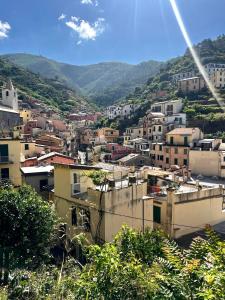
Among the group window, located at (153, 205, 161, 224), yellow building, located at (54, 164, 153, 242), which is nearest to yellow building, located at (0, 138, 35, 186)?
yellow building, located at (54, 164, 153, 242)

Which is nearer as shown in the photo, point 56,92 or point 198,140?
point 198,140

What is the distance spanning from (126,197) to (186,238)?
238 inches

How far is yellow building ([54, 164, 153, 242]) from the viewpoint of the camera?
1399 centimetres

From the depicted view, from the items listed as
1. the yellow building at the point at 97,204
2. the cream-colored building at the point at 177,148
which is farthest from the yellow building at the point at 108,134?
the yellow building at the point at 97,204

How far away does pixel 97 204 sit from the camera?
14.0 metres

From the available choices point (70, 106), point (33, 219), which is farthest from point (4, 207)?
point (70, 106)

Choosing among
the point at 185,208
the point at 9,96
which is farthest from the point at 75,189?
the point at 9,96

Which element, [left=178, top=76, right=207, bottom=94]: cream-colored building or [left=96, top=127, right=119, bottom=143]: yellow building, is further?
[left=178, top=76, right=207, bottom=94]: cream-colored building

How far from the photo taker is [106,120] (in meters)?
95.6

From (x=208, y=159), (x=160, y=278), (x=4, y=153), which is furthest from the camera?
(x=208, y=159)

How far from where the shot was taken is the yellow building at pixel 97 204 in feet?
45.9

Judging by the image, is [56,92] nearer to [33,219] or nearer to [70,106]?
[70,106]

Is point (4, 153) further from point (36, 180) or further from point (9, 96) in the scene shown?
point (9, 96)

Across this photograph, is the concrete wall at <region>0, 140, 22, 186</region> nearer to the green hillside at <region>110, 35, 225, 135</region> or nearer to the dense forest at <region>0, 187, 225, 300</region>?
the dense forest at <region>0, 187, 225, 300</region>
